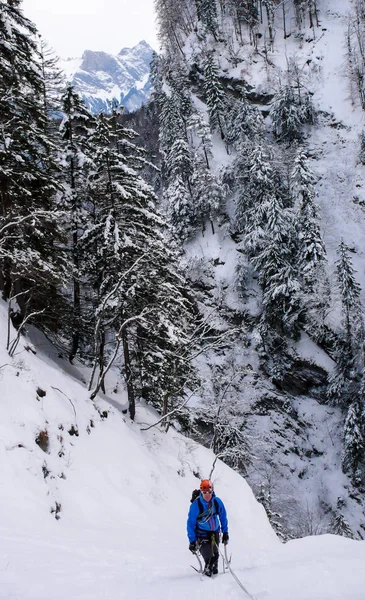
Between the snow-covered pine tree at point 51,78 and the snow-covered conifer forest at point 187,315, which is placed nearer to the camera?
the snow-covered conifer forest at point 187,315

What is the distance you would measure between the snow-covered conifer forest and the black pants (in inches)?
20.3

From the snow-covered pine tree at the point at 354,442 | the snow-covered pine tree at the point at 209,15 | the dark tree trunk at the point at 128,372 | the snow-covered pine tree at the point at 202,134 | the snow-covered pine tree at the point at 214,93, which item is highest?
the snow-covered pine tree at the point at 209,15

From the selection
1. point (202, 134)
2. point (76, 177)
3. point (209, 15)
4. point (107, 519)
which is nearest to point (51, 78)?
point (76, 177)

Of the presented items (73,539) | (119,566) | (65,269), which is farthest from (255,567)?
(65,269)

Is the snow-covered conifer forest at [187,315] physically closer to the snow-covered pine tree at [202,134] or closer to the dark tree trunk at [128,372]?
the dark tree trunk at [128,372]

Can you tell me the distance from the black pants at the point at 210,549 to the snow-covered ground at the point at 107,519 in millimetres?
235

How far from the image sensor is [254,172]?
116 ft

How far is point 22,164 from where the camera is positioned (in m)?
12.4

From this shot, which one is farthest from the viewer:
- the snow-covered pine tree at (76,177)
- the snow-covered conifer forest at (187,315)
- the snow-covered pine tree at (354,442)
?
the snow-covered pine tree at (354,442)

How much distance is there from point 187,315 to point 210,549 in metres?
10.7

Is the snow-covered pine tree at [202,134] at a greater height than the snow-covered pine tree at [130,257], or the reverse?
the snow-covered pine tree at [202,134]

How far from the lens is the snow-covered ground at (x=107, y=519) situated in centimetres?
477

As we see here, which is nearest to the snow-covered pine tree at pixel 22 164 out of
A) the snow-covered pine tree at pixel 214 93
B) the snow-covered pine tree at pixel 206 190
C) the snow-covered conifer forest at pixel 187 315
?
the snow-covered conifer forest at pixel 187 315

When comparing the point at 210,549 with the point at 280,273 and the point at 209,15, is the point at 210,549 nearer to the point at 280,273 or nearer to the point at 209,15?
the point at 280,273
